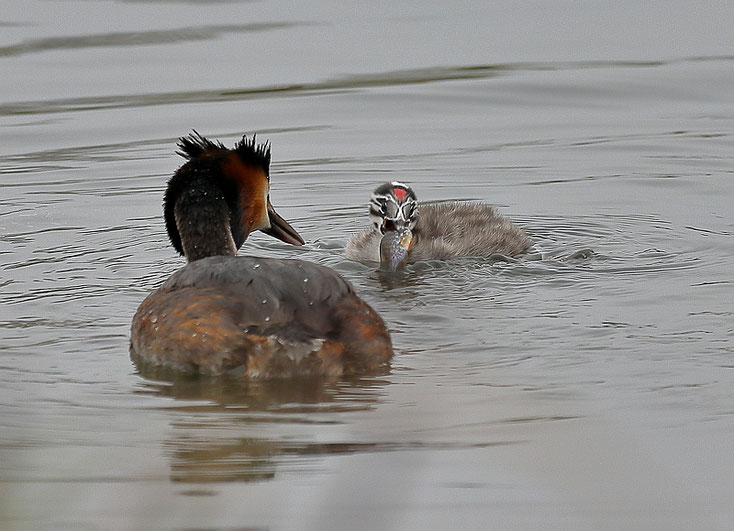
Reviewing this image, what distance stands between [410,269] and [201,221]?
171cm

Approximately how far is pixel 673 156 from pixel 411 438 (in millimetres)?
6428

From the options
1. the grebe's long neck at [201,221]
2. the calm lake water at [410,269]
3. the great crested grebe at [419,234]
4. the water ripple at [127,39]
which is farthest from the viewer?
the water ripple at [127,39]

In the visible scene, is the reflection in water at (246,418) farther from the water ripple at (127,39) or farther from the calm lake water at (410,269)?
the water ripple at (127,39)

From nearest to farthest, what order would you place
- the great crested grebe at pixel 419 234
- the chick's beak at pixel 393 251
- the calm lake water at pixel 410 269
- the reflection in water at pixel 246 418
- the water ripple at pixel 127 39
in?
1. the calm lake water at pixel 410 269
2. the reflection in water at pixel 246 418
3. the chick's beak at pixel 393 251
4. the great crested grebe at pixel 419 234
5. the water ripple at pixel 127 39

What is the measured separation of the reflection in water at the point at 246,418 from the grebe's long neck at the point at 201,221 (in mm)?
1228

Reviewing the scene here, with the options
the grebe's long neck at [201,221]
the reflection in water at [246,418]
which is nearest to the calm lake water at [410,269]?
the reflection in water at [246,418]

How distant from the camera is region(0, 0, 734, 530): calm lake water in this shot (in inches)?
188

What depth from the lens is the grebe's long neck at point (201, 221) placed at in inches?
299

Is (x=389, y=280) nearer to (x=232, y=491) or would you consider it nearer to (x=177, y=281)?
(x=177, y=281)

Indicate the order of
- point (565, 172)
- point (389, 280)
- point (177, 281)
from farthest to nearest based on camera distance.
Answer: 1. point (565, 172)
2. point (389, 280)
3. point (177, 281)

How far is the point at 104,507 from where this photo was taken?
446cm

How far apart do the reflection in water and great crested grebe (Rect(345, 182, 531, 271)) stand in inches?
104

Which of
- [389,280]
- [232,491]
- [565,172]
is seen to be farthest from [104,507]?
[565,172]

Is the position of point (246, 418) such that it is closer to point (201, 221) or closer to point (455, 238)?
point (201, 221)
